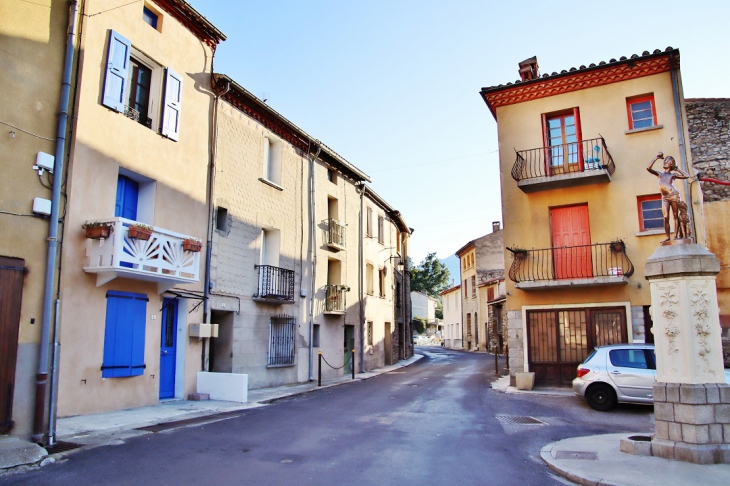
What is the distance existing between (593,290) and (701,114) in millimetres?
7493

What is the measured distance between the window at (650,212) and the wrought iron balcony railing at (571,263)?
1.04 metres

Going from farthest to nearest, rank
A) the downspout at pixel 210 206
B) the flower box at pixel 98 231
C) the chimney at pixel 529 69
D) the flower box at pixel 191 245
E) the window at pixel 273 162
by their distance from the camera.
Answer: the chimney at pixel 529 69 → the window at pixel 273 162 → the downspout at pixel 210 206 → the flower box at pixel 191 245 → the flower box at pixel 98 231

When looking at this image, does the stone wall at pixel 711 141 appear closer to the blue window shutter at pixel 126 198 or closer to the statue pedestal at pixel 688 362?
the statue pedestal at pixel 688 362

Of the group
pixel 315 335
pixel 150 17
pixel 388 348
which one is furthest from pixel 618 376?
pixel 388 348

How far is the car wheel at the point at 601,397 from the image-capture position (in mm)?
11789

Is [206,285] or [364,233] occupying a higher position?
[364,233]

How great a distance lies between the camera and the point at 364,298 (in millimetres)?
24188

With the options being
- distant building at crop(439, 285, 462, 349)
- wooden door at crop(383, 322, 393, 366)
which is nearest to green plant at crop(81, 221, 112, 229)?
wooden door at crop(383, 322, 393, 366)

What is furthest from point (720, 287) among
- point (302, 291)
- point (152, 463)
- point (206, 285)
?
point (152, 463)

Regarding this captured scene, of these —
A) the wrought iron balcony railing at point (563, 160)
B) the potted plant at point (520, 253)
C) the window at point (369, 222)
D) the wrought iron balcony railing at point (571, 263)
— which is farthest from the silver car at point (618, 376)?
the window at point (369, 222)

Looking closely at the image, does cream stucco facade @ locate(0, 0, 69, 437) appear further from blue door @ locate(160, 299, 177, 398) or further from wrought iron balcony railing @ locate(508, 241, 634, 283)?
wrought iron balcony railing @ locate(508, 241, 634, 283)

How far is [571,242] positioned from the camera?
16.2 meters

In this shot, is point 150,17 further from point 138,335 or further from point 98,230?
point 138,335

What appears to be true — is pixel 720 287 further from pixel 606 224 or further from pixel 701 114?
pixel 701 114
